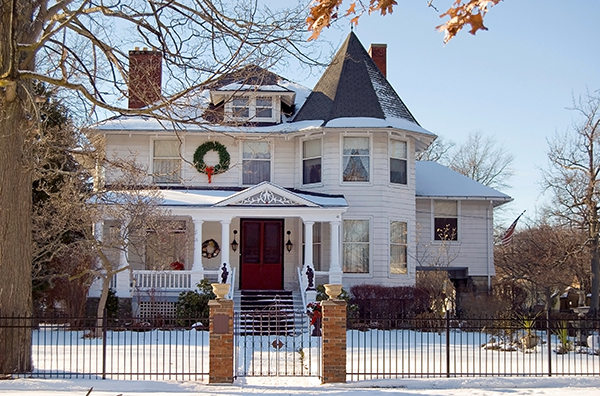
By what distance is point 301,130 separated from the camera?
72.8 feet

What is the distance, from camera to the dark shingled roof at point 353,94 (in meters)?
22.6

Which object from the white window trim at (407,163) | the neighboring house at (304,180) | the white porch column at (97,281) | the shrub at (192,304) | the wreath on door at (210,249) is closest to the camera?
the shrub at (192,304)

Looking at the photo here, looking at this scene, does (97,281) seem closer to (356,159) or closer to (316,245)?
(316,245)

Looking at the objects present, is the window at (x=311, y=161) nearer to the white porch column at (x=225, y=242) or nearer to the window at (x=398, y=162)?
the window at (x=398, y=162)

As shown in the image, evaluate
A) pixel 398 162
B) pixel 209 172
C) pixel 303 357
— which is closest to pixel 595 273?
pixel 398 162

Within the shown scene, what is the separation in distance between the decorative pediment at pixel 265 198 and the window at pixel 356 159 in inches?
94.9

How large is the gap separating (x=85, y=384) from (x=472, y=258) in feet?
56.3

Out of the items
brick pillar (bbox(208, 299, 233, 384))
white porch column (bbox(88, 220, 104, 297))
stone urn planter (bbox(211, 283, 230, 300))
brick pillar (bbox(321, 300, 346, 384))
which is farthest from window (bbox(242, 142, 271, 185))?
brick pillar (bbox(321, 300, 346, 384))

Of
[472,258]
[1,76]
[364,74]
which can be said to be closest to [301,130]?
[364,74]

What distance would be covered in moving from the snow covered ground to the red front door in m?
10.7

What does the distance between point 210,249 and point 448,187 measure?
29.9 ft

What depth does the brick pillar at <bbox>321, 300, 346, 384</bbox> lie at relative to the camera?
37.1 feet

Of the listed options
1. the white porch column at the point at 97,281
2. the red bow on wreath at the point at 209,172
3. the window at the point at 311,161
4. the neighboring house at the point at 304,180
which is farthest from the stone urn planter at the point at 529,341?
the white porch column at the point at 97,281

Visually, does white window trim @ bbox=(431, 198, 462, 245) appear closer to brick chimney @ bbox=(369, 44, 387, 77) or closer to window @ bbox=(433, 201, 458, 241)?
window @ bbox=(433, 201, 458, 241)
